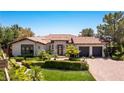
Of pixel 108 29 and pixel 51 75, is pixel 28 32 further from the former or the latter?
pixel 108 29

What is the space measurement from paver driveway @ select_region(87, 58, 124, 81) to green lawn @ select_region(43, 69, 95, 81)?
0.49ft

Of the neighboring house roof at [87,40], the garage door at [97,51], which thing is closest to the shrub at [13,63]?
the neighboring house roof at [87,40]

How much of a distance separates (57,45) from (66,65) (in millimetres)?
474

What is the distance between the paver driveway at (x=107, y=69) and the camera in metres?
9.52

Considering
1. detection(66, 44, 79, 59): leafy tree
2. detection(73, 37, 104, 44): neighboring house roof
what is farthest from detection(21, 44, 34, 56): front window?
detection(73, 37, 104, 44): neighboring house roof

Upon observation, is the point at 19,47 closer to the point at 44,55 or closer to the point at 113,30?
the point at 44,55

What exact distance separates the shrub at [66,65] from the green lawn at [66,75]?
0.08 meters
